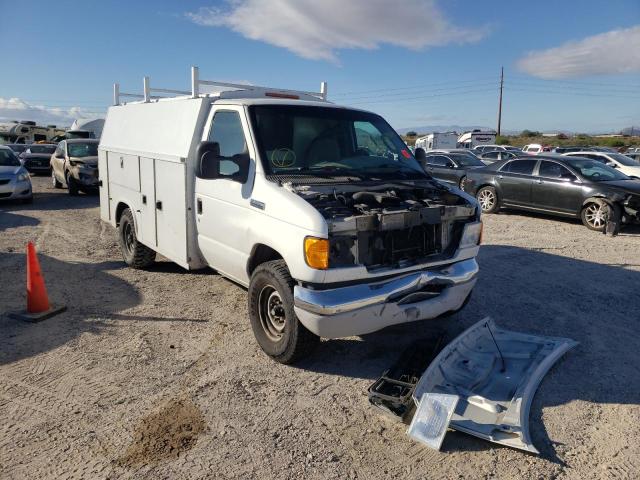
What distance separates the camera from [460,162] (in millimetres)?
16219

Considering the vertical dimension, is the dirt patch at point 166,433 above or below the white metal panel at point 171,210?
below

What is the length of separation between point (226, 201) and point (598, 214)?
9063mm

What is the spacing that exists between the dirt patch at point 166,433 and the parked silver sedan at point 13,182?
12.2 metres

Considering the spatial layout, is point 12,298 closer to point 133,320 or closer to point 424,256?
point 133,320

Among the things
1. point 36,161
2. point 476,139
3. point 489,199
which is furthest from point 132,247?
point 476,139

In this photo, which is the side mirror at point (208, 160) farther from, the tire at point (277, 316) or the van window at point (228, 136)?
the tire at point (277, 316)

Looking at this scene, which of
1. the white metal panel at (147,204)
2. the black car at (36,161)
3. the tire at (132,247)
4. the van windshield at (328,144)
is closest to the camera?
the van windshield at (328,144)

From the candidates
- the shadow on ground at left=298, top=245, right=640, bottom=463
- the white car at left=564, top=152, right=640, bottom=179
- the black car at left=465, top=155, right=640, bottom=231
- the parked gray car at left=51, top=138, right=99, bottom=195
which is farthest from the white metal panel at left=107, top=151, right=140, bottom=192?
the white car at left=564, top=152, right=640, bottom=179

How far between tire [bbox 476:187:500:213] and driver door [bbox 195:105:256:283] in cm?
969

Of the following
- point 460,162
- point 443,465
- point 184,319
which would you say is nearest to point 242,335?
point 184,319

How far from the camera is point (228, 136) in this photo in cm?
490

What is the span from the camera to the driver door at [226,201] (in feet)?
14.8

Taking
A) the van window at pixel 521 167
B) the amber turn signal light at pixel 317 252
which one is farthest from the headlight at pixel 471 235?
the van window at pixel 521 167

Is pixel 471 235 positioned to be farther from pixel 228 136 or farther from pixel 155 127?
pixel 155 127
